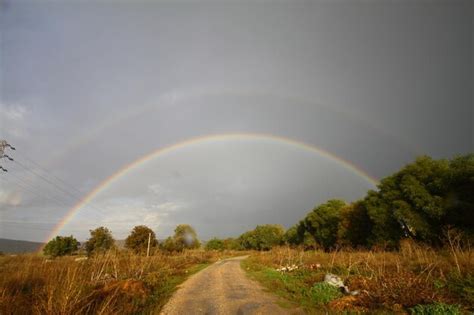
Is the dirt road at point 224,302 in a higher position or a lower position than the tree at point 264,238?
lower

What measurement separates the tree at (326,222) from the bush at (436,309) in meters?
50.4

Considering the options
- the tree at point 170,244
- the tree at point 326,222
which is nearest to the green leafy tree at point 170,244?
the tree at point 170,244

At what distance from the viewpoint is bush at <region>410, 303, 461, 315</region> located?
7.16m

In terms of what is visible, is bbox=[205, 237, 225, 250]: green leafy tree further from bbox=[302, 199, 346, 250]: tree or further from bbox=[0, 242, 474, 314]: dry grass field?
bbox=[0, 242, 474, 314]: dry grass field

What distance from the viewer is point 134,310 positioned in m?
9.12

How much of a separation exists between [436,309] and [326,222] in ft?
180

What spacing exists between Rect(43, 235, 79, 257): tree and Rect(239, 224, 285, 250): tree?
6680cm

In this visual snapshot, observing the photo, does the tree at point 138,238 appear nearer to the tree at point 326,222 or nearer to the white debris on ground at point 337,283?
the tree at point 326,222

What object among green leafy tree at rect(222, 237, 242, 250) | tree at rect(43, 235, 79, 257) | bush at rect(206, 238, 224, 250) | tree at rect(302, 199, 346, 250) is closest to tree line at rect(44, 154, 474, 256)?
tree at rect(302, 199, 346, 250)

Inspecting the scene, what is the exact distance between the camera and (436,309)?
289 inches

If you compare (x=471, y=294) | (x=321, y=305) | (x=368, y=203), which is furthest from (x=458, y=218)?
(x=321, y=305)

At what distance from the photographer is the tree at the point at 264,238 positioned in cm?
11143

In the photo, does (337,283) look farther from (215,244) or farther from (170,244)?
(215,244)

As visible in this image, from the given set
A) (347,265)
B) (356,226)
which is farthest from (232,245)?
(347,265)
